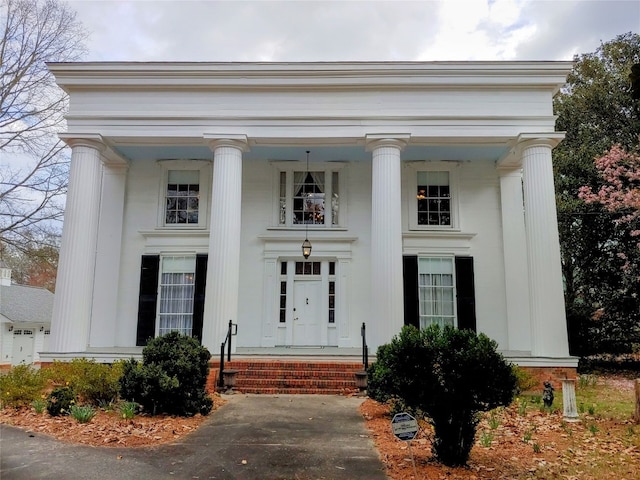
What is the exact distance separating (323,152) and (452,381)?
9939mm

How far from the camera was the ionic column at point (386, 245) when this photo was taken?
11.7 m

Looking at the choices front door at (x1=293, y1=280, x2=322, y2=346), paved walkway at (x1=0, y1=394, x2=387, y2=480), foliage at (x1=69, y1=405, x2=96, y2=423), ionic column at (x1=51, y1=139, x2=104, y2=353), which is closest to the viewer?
paved walkway at (x1=0, y1=394, x2=387, y2=480)

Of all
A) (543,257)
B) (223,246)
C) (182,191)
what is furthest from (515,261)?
(182,191)

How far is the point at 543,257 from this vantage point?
11.8 m

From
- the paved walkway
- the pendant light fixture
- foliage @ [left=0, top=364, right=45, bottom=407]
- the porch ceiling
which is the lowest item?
the paved walkway

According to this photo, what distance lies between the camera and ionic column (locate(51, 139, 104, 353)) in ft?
38.4

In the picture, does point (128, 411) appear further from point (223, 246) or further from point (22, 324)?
point (22, 324)

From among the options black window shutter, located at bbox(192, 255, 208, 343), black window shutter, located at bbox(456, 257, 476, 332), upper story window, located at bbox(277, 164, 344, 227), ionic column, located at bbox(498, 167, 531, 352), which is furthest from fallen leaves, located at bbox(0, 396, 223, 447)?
ionic column, located at bbox(498, 167, 531, 352)

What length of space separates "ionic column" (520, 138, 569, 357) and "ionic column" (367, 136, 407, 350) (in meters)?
3.32

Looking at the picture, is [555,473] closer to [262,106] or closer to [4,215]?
[262,106]

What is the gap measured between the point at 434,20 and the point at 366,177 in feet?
16.1

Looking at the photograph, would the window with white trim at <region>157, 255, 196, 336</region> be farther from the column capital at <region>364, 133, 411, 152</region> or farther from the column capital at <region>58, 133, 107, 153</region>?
the column capital at <region>364, 133, 411, 152</region>

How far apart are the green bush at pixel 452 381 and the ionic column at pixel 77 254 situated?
941 cm

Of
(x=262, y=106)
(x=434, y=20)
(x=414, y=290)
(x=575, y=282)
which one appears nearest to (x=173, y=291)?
(x=262, y=106)
